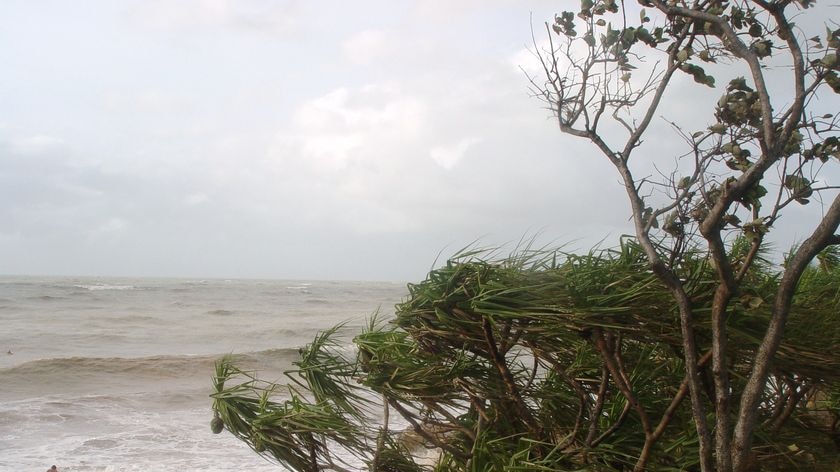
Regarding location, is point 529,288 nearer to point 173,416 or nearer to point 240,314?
point 173,416

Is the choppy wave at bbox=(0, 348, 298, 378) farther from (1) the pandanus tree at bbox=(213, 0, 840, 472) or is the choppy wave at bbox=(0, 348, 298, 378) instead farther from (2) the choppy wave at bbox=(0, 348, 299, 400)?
(1) the pandanus tree at bbox=(213, 0, 840, 472)

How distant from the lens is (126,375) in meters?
17.9

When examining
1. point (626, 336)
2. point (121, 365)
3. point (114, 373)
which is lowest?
point (114, 373)

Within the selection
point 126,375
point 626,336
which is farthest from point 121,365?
point 626,336

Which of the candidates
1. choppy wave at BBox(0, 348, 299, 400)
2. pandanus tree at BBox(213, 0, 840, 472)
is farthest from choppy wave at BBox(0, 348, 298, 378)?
pandanus tree at BBox(213, 0, 840, 472)

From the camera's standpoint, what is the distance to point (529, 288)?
10.7 feet

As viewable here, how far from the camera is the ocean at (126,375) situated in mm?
10023

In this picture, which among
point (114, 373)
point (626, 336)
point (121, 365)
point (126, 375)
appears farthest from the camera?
point (121, 365)

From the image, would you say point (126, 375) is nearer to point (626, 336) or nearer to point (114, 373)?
point (114, 373)

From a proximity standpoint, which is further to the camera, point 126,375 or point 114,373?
point 114,373

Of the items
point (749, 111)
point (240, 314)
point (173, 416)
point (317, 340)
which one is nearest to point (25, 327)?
point (240, 314)

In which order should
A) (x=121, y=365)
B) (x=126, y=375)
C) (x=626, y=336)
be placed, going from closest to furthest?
(x=626, y=336), (x=126, y=375), (x=121, y=365)

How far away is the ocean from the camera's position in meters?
10.0

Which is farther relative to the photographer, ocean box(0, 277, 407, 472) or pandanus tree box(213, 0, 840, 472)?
ocean box(0, 277, 407, 472)
